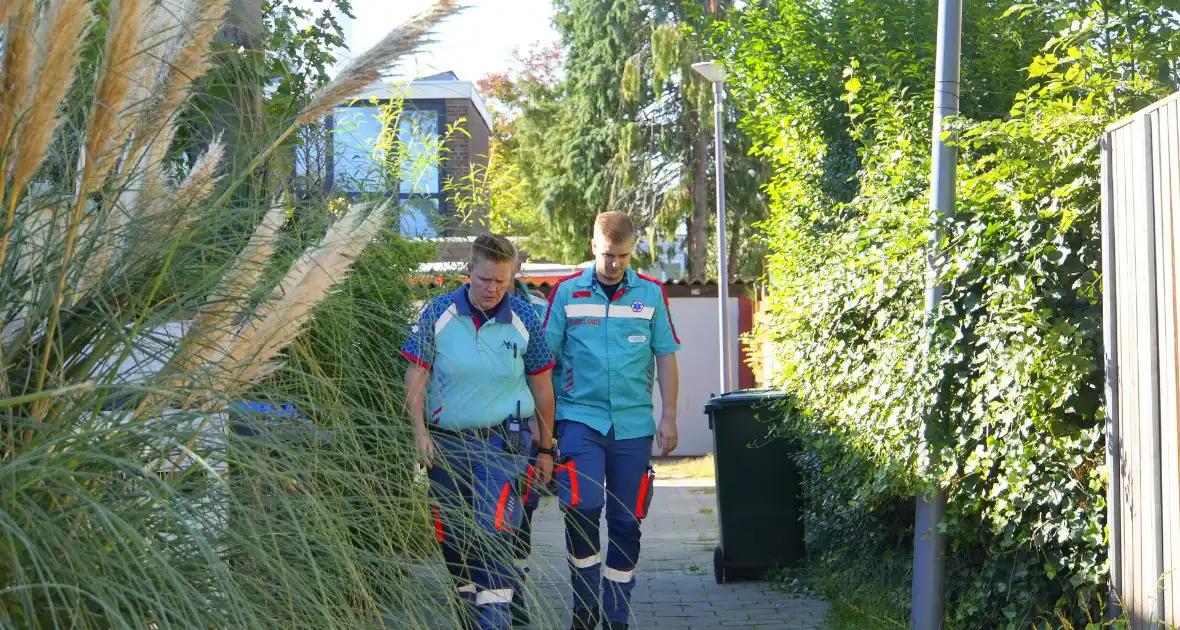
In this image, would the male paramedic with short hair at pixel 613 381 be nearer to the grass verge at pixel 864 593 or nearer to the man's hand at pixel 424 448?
the grass verge at pixel 864 593

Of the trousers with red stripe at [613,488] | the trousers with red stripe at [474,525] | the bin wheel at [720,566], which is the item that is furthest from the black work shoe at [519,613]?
the bin wheel at [720,566]

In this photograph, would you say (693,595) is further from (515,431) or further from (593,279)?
(515,431)

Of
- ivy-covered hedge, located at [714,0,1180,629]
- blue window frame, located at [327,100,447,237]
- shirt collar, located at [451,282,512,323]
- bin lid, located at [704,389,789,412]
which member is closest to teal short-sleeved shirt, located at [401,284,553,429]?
shirt collar, located at [451,282,512,323]

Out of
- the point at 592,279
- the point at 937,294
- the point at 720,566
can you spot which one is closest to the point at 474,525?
the point at 937,294

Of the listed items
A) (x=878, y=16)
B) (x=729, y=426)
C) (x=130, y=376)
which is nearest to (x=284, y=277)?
(x=130, y=376)

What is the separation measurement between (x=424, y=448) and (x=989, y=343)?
278 centimetres

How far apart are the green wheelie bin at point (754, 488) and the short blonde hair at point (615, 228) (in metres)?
1.64

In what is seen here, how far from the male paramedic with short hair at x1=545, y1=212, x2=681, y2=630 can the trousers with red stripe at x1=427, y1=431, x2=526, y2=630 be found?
264cm

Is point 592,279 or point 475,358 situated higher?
point 592,279

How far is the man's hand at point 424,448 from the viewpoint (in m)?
2.76

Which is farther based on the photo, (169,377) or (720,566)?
(720,566)

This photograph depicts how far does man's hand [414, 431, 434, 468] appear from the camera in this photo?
2760 mm

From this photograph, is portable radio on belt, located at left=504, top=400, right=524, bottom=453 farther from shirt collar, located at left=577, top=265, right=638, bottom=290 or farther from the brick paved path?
shirt collar, located at left=577, top=265, right=638, bottom=290

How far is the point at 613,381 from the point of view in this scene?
583 centimetres
